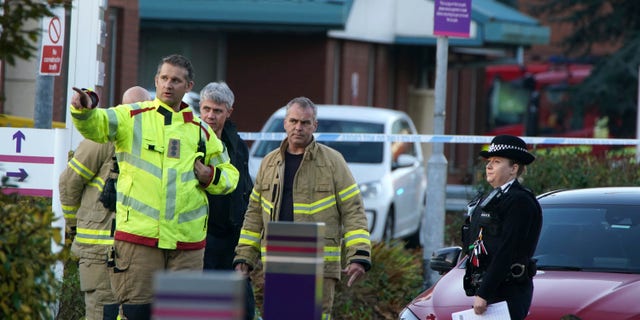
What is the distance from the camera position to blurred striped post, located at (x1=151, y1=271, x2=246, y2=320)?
167 inches

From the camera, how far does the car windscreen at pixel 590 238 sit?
8.54 meters

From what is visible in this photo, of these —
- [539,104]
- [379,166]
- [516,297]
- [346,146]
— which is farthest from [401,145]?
[539,104]

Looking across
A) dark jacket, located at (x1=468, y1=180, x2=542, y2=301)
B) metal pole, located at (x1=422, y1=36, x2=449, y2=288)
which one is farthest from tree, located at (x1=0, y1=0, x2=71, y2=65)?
metal pole, located at (x1=422, y1=36, x2=449, y2=288)

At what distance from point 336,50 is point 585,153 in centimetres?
1124

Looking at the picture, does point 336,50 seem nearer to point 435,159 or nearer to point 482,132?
point 482,132

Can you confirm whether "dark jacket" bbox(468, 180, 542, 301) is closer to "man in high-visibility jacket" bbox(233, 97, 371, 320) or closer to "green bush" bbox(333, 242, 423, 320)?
"man in high-visibility jacket" bbox(233, 97, 371, 320)

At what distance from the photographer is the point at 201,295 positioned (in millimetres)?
4266

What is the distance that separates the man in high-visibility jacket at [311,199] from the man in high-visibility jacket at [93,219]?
75 cm

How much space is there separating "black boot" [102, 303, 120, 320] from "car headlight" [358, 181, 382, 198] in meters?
8.04

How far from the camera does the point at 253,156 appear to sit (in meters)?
16.7

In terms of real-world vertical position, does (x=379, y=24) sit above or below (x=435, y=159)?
above

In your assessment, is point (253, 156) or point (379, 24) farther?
point (379, 24)

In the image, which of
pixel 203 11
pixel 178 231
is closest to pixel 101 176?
pixel 178 231

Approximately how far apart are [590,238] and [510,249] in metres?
1.59
